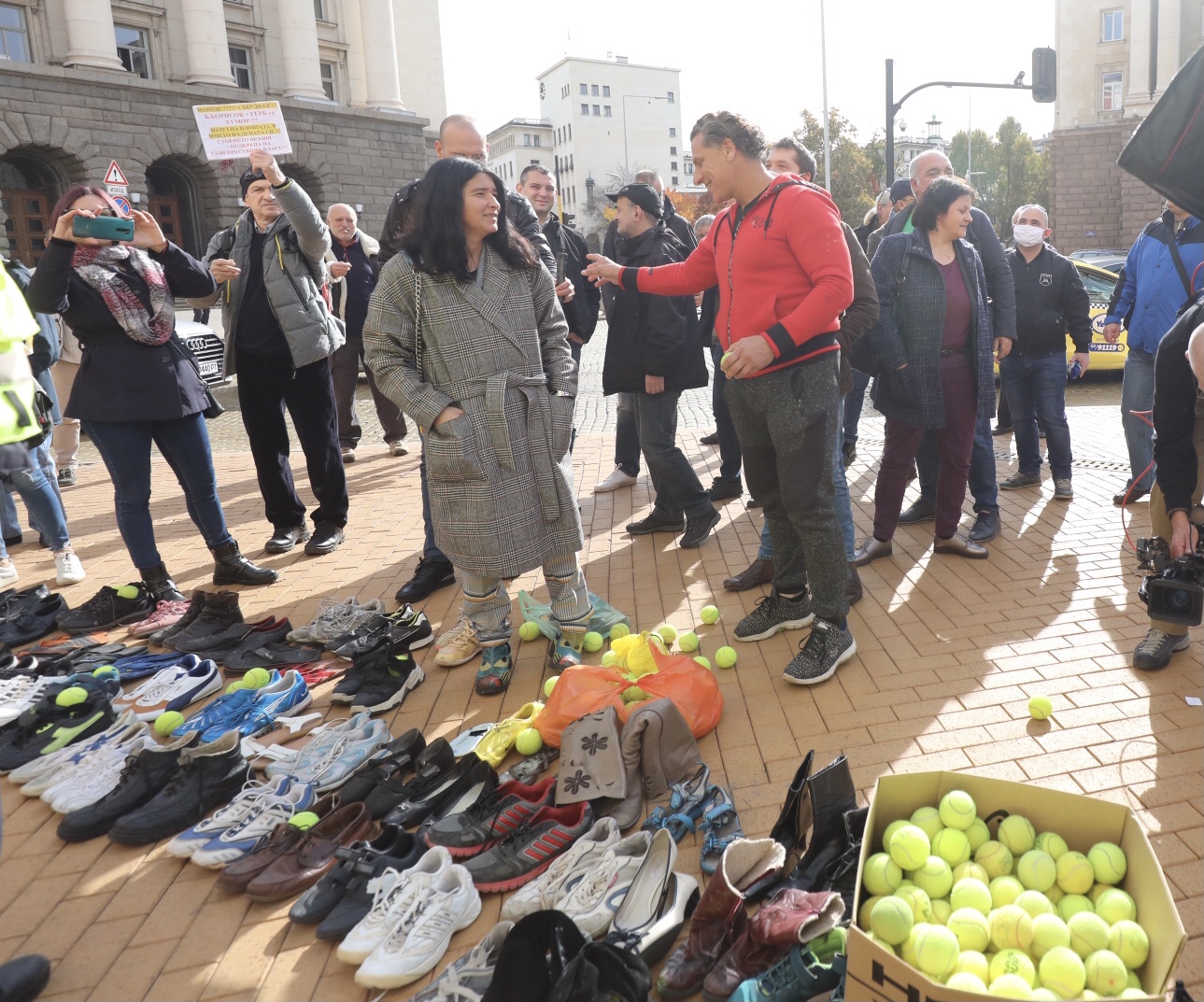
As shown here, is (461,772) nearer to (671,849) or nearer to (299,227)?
(671,849)

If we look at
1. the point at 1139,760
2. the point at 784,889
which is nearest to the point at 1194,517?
the point at 1139,760

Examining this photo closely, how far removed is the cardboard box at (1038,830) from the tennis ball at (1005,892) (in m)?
0.21

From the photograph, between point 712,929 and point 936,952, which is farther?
point 712,929

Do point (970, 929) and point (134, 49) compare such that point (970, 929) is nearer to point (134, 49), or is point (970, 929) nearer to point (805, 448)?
point (805, 448)

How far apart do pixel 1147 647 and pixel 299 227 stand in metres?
5.14

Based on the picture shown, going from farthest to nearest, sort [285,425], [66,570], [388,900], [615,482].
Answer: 1. [615,482]
2. [285,425]
3. [66,570]
4. [388,900]

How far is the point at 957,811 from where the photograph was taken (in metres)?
2.38

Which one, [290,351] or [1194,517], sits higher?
[290,351]

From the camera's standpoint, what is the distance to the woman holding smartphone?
4.69 metres

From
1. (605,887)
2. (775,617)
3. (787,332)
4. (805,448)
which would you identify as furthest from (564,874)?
(775,617)

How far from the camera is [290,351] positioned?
5.99 meters

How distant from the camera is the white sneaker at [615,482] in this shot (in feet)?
25.2

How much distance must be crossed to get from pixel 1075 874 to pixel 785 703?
5.46ft

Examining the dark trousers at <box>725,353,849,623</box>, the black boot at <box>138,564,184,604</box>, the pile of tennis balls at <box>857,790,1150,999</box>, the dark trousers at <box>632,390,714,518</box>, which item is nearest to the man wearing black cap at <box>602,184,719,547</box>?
the dark trousers at <box>632,390,714,518</box>
